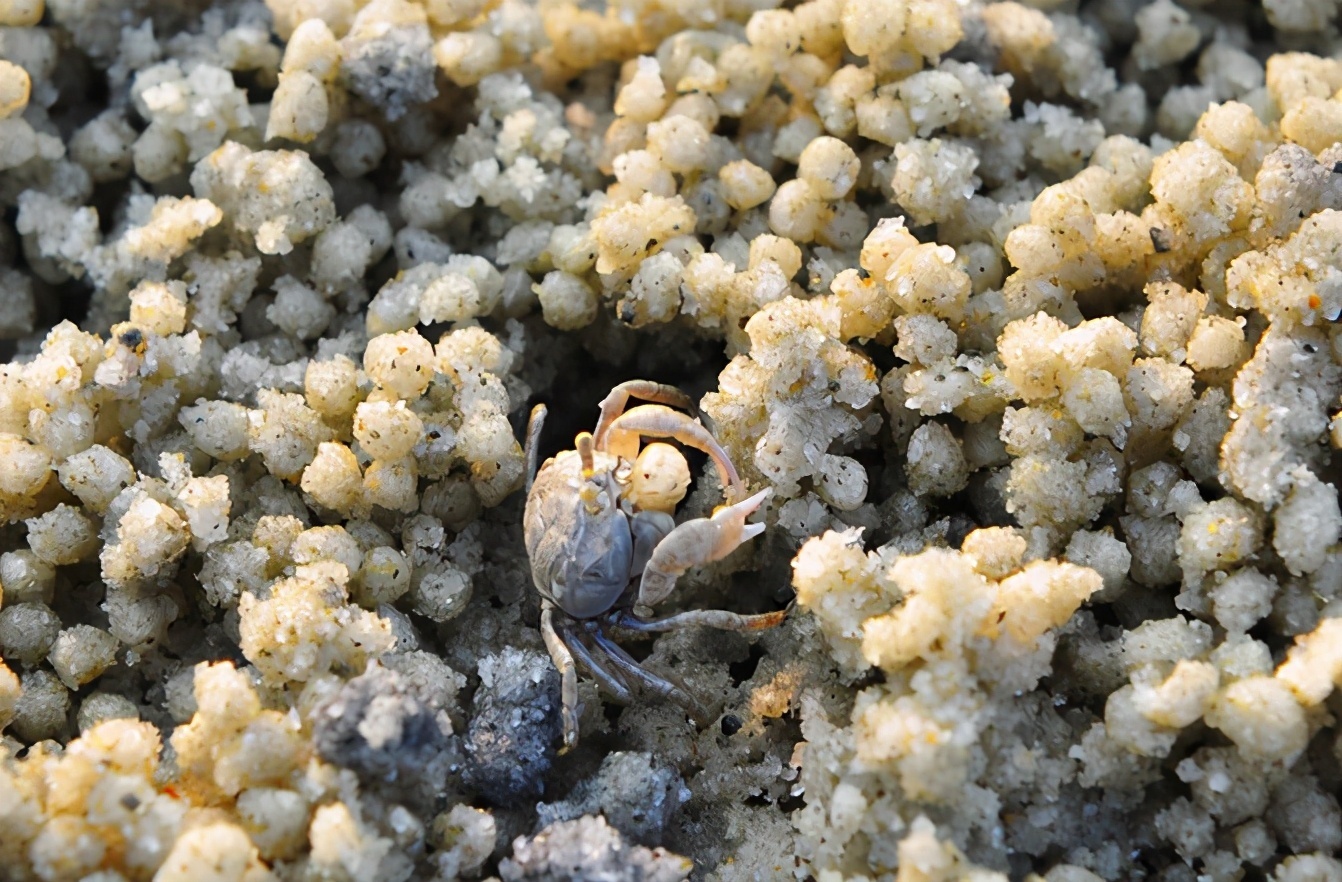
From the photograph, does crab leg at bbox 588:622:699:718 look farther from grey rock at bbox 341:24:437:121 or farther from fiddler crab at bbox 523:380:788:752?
grey rock at bbox 341:24:437:121

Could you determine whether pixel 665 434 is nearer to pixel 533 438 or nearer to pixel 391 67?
pixel 533 438

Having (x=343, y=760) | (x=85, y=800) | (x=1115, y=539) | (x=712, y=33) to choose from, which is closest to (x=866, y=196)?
(x=712, y=33)

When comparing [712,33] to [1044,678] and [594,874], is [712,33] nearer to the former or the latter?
[1044,678]

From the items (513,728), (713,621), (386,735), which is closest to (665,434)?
(713,621)

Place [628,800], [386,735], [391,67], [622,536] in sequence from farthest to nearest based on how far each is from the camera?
[391,67] → [622,536] → [628,800] → [386,735]

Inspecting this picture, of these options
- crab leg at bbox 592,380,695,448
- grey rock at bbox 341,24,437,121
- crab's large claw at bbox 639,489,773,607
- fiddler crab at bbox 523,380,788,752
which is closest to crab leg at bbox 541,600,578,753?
fiddler crab at bbox 523,380,788,752

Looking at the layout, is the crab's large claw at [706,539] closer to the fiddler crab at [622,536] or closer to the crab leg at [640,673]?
the fiddler crab at [622,536]

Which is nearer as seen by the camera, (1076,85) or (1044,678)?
(1044,678)
